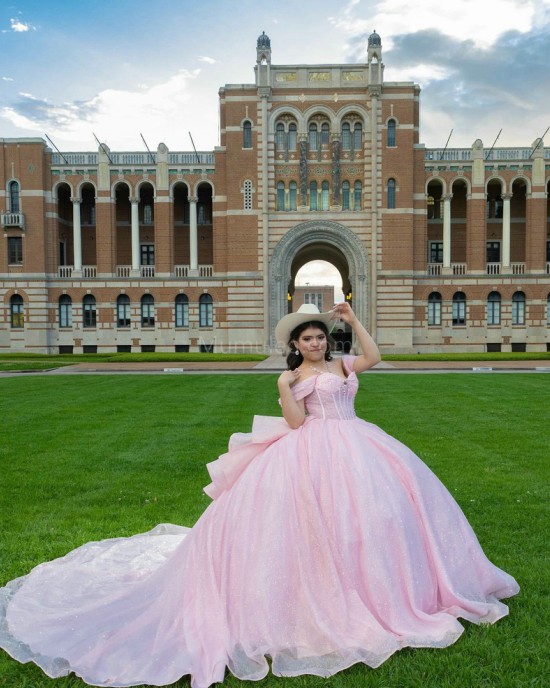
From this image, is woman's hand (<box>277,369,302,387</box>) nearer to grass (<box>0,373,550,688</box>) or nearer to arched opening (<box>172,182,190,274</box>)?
grass (<box>0,373,550,688</box>)

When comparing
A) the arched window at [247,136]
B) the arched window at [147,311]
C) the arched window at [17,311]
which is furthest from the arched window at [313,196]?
the arched window at [17,311]

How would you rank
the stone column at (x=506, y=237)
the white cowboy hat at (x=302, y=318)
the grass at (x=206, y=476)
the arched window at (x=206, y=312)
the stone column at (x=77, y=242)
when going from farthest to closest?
1. the stone column at (x=77, y=242)
2. the arched window at (x=206, y=312)
3. the stone column at (x=506, y=237)
4. the white cowboy hat at (x=302, y=318)
5. the grass at (x=206, y=476)

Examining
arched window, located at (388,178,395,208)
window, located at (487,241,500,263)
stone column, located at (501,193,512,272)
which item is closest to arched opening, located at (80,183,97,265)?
arched window, located at (388,178,395,208)

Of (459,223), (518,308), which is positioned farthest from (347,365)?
(459,223)

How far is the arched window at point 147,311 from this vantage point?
42094mm

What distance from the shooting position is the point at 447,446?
1034 centimetres

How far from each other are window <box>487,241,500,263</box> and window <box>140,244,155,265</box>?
2458cm

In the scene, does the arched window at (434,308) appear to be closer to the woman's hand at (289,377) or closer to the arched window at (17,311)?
the arched window at (17,311)

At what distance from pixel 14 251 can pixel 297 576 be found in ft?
142

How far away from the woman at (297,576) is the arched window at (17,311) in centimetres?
4066

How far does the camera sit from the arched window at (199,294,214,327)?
41844mm

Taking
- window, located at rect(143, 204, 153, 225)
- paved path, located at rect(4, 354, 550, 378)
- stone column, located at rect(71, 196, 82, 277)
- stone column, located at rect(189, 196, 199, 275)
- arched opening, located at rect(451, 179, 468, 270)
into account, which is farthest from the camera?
window, located at rect(143, 204, 153, 225)

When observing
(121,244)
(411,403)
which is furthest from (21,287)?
(411,403)

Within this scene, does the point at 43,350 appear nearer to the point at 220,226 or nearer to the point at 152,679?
the point at 220,226
